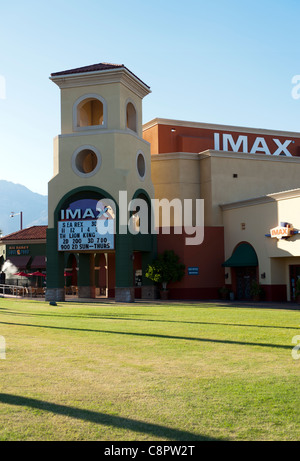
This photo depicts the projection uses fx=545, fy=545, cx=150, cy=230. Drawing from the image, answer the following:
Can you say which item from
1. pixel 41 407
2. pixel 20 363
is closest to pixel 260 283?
pixel 20 363

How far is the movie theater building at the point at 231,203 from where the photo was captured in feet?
132

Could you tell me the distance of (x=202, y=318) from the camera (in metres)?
24.0

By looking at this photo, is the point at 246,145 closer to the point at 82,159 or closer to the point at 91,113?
the point at 91,113

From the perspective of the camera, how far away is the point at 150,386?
991 centimetres

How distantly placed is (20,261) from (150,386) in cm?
5436

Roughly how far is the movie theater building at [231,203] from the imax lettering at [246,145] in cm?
10

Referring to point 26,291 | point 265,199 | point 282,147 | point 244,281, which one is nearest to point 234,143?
point 282,147

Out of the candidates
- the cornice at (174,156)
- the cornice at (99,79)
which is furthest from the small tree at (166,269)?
the cornice at (99,79)

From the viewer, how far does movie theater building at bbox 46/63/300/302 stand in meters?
40.8

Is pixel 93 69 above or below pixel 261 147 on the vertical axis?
above

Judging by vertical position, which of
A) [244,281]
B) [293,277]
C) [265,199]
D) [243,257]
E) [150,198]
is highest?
[150,198]

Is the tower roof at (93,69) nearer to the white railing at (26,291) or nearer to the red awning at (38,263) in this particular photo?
the white railing at (26,291)

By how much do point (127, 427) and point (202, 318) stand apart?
16787mm
